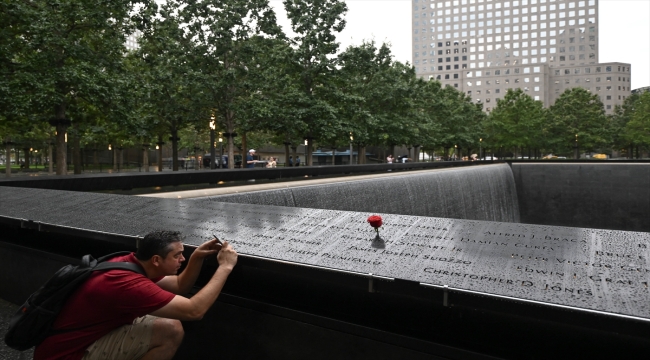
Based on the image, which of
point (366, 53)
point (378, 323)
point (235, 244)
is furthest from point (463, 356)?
point (366, 53)

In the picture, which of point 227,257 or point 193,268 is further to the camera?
point 193,268

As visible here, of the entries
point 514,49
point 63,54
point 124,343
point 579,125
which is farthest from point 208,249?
point 514,49

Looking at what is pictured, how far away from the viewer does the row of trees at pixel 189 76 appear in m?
18.1

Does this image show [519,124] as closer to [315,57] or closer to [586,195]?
[586,195]

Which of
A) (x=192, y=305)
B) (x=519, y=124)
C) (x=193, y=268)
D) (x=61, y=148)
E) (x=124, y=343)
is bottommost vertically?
(x=124, y=343)

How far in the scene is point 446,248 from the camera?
2932mm

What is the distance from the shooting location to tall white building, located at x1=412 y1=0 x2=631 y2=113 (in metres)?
125

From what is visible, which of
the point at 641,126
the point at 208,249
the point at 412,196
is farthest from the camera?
the point at 641,126

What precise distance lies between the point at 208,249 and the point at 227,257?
0.21m

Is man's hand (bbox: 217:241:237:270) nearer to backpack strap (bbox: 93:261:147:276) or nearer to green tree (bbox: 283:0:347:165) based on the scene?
backpack strap (bbox: 93:261:147:276)

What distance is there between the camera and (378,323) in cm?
291

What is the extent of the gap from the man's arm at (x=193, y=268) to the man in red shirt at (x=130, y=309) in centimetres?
1

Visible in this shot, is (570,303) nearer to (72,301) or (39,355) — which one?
(72,301)

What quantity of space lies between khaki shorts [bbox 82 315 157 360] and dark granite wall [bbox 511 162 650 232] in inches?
1036
